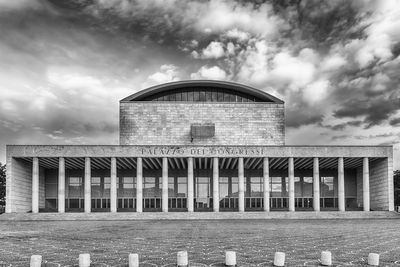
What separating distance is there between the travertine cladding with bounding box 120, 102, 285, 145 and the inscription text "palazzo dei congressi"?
1264 centimetres

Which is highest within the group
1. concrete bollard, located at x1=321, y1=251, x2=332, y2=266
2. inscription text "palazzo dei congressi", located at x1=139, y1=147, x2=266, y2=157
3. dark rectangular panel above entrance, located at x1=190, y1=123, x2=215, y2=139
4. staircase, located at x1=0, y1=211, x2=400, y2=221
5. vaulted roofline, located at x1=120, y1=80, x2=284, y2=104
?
vaulted roofline, located at x1=120, y1=80, x2=284, y2=104

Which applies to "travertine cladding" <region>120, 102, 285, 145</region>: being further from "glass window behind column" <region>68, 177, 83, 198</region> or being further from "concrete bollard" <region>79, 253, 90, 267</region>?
"concrete bollard" <region>79, 253, 90, 267</region>

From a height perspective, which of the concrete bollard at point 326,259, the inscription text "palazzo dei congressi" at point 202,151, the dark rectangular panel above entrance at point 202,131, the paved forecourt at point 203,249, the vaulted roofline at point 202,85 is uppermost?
the vaulted roofline at point 202,85

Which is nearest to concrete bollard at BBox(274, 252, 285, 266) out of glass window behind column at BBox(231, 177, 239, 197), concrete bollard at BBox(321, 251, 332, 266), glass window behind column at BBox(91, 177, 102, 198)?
concrete bollard at BBox(321, 251, 332, 266)

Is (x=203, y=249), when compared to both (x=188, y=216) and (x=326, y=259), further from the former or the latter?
(x=188, y=216)

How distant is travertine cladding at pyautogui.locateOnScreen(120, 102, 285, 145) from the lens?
69312 millimetres

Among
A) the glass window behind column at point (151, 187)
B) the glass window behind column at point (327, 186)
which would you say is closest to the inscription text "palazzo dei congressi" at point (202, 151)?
the glass window behind column at point (151, 187)

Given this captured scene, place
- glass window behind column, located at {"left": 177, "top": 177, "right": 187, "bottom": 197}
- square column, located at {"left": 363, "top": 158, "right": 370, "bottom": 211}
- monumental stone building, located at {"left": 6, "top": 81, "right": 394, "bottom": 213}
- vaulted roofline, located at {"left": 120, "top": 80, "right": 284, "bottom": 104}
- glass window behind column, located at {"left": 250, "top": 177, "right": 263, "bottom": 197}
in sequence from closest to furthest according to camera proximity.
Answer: square column, located at {"left": 363, "top": 158, "right": 370, "bottom": 211} → monumental stone building, located at {"left": 6, "top": 81, "right": 394, "bottom": 213} → glass window behind column, located at {"left": 177, "top": 177, "right": 187, "bottom": 197} → glass window behind column, located at {"left": 250, "top": 177, "right": 263, "bottom": 197} → vaulted roofline, located at {"left": 120, "top": 80, "right": 284, "bottom": 104}

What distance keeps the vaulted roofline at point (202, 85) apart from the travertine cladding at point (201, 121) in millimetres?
1000

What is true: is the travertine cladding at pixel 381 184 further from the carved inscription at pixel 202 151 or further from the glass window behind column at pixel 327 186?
the carved inscription at pixel 202 151

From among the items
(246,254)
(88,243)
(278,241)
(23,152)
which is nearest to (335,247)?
(278,241)

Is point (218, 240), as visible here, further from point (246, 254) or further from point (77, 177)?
point (77, 177)

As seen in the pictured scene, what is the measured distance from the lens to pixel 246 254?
60.8ft

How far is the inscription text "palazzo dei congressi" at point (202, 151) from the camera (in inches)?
2218
